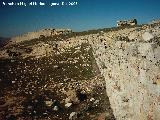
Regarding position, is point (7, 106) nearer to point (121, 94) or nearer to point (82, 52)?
point (121, 94)

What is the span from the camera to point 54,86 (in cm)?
2281

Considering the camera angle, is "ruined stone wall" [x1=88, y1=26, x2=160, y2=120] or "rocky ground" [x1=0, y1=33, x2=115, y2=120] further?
"rocky ground" [x1=0, y1=33, x2=115, y2=120]

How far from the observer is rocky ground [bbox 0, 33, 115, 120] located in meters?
17.2

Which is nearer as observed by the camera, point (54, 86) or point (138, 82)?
point (138, 82)

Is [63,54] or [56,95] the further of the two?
[63,54]

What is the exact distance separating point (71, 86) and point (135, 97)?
12.1m

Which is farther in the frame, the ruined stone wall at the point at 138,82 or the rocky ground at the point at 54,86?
the rocky ground at the point at 54,86

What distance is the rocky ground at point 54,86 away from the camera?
17219 millimetres

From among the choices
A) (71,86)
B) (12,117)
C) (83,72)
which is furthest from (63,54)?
(12,117)

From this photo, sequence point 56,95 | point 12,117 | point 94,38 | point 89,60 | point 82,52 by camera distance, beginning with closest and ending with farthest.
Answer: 1. point 12,117
2. point 56,95
3. point 89,60
4. point 82,52
5. point 94,38

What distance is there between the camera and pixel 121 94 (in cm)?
1188

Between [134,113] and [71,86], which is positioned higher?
[134,113]

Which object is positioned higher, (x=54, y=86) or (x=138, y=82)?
(x=138, y=82)

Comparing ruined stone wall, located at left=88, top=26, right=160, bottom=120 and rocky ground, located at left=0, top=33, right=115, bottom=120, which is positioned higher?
ruined stone wall, located at left=88, top=26, right=160, bottom=120
